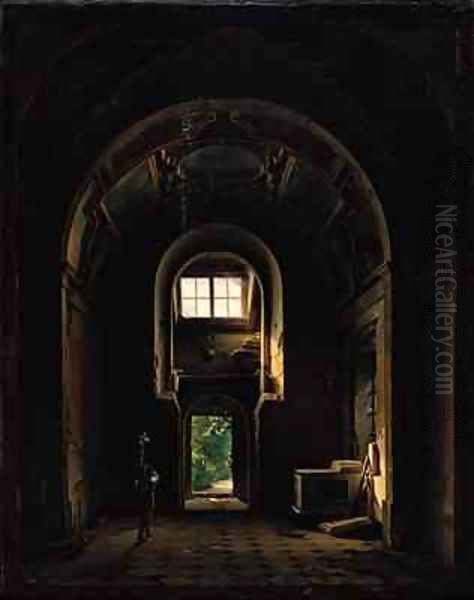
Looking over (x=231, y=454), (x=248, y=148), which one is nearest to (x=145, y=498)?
(x=248, y=148)

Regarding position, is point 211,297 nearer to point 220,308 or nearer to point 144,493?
point 220,308

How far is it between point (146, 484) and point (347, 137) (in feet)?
18.5

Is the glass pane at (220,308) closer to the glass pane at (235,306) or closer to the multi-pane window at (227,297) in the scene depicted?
the multi-pane window at (227,297)

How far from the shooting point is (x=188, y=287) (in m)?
24.6

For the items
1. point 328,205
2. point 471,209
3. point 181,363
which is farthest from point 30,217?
point 181,363

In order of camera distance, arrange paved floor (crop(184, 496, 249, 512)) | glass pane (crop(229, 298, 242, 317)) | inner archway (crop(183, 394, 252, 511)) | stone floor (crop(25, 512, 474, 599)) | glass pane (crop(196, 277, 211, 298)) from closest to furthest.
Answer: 1. stone floor (crop(25, 512, 474, 599))
2. paved floor (crop(184, 496, 249, 512))
3. glass pane (crop(229, 298, 242, 317))
4. glass pane (crop(196, 277, 211, 298))
5. inner archway (crop(183, 394, 252, 511))

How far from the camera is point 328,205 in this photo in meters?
15.8

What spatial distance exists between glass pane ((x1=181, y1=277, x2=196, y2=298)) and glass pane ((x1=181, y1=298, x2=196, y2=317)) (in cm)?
12

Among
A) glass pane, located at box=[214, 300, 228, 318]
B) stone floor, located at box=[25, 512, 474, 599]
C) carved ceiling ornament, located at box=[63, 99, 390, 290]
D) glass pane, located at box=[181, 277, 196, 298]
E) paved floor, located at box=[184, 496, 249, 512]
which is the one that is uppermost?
carved ceiling ornament, located at box=[63, 99, 390, 290]

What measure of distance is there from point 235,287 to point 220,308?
0.71 metres

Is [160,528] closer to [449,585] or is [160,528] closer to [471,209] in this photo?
[449,585]

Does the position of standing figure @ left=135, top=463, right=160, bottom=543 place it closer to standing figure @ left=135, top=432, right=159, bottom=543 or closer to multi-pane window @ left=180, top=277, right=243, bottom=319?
standing figure @ left=135, top=432, right=159, bottom=543

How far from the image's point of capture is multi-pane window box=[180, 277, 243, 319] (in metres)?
24.4

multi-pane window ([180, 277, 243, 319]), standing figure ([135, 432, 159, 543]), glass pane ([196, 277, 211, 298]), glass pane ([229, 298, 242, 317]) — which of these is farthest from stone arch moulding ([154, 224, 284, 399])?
glass pane ([196, 277, 211, 298])
